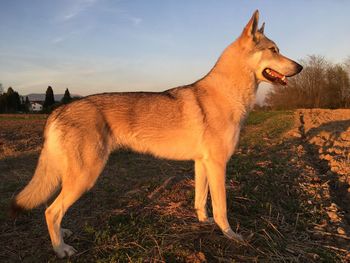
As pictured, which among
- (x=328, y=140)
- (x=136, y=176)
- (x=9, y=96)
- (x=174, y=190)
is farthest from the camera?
(x=9, y=96)

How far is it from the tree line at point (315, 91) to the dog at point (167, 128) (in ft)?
168

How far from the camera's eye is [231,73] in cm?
493

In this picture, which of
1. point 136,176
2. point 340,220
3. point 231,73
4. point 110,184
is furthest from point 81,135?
point 340,220

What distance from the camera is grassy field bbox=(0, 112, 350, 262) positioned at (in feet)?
13.3

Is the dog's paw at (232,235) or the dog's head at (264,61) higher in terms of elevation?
the dog's head at (264,61)

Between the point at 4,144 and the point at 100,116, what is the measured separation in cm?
859

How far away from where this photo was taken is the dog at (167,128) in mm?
4117

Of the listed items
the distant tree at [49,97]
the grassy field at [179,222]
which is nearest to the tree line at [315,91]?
the distant tree at [49,97]

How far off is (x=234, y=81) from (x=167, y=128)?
3.77ft

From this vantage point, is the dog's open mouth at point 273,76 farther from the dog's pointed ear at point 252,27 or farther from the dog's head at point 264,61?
the dog's pointed ear at point 252,27

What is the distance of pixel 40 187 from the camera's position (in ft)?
13.8

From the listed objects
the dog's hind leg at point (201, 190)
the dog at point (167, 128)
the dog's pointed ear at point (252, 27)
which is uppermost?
the dog's pointed ear at point (252, 27)

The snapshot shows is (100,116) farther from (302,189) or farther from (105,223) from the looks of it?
(302,189)

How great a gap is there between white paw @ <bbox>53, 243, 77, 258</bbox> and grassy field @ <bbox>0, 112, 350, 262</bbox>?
0.09 m
